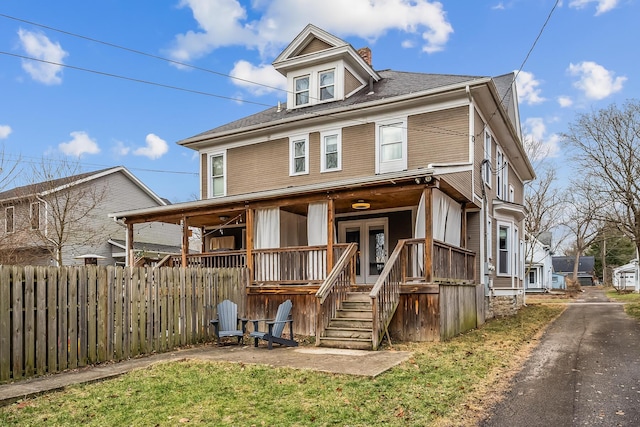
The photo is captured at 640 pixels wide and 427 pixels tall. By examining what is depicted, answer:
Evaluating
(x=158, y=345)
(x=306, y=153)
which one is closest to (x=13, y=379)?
(x=158, y=345)

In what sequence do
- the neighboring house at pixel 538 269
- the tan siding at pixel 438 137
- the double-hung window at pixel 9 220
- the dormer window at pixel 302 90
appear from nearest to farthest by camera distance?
the tan siding at pixel 438 137 < the dormer window at pixel 302 90 < the double-hung window at pixel 9 220 < the neighboring house at pixel 538 269

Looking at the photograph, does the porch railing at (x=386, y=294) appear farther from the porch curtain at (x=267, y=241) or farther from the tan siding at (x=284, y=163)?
the tan siding at (x=284, y=163)

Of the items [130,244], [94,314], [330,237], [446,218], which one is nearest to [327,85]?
[446,218]

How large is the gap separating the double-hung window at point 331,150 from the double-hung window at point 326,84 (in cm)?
160

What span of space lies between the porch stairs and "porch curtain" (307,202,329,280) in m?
Answer: 1.58

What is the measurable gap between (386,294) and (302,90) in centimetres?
962

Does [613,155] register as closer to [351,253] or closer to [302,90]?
[302,90]

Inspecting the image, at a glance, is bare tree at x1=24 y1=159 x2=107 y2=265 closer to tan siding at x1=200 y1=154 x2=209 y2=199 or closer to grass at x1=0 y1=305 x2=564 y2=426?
tan siding at x1=200 y1=154 x2=209 y2=199

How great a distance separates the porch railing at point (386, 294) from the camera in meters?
9.44

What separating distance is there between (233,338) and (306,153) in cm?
713

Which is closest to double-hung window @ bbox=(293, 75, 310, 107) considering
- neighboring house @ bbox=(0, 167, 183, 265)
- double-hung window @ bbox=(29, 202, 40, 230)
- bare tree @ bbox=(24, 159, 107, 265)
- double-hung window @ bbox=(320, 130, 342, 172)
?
double-hung window @ bbox=(320, 130, 342, 172)

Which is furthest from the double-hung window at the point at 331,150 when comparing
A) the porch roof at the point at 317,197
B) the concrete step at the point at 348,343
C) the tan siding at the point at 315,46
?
the concrete step at the point at 348,343

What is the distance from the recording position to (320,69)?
16953mm

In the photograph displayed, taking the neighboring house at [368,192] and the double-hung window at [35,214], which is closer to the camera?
the neighboring house at [368,192]
